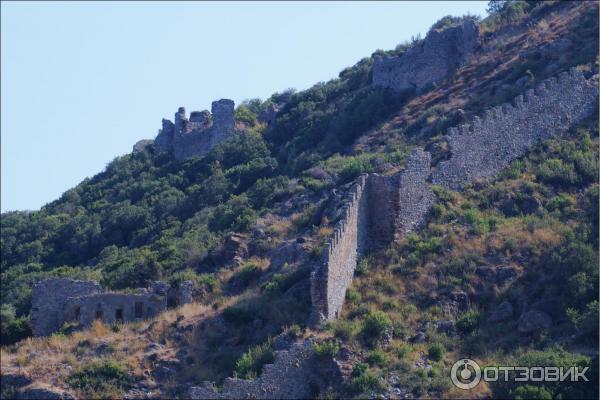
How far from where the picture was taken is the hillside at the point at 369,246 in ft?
116

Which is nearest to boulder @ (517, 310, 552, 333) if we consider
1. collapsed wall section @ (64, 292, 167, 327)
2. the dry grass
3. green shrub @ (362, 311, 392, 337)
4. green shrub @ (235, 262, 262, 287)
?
green shrub @ (362, 311, 392, 337)

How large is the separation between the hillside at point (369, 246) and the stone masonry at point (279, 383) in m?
0.05

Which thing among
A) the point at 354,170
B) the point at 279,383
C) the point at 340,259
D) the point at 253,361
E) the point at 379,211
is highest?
the point at 354,170

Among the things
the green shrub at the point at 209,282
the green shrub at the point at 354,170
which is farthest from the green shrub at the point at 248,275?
the green shrub at the point at 354,170

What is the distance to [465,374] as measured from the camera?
33750mm

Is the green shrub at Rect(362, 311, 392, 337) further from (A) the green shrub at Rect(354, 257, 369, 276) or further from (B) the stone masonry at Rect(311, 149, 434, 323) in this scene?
(A) the green shrub at Rect(354, 257, 369, 276)

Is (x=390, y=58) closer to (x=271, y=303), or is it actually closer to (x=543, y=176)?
(x=543, y=176)

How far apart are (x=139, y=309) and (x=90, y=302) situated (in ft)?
4.14

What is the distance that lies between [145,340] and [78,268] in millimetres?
11574

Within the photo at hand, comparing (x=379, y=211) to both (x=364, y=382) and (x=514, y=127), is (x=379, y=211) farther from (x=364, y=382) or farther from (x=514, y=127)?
(x=364, y=382)

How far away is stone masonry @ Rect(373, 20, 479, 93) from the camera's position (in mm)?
55625

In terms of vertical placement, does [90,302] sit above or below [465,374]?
above

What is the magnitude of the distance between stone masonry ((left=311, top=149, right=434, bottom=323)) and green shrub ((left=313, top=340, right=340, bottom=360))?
290 centimetres

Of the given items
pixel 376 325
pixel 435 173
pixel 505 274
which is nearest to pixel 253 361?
pixel 376 325
